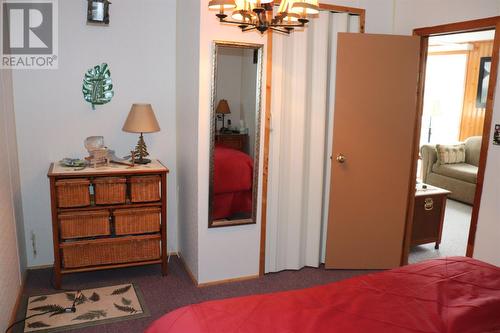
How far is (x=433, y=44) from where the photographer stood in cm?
684

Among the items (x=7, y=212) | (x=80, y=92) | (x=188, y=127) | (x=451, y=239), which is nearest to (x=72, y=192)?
(x=7, y=212)

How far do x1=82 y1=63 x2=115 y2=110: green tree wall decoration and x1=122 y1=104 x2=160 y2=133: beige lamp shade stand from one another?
32 cm

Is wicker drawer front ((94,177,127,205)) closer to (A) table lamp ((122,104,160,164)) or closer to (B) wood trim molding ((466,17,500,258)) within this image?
(A) table lamp ((122,104,160,164))

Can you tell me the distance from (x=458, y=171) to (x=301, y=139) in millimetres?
3514

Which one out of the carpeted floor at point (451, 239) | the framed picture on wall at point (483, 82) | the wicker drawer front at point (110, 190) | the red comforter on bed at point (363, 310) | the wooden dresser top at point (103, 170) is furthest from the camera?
the framed picture on wall at point (483, 82)

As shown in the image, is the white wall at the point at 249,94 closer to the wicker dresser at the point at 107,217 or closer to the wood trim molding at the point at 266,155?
the wood trim molding at the point at 266,155

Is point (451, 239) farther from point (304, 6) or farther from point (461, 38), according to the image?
point (304, 6)

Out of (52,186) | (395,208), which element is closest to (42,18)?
(52,186)

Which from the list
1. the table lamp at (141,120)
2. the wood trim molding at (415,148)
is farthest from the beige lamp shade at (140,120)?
the wood trim molding at (415,148)

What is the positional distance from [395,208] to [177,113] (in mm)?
2098

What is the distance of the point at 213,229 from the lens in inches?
129

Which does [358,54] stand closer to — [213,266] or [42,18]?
[213,266]

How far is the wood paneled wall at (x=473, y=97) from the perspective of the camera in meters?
6.95

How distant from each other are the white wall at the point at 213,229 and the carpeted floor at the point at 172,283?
Answer: 13 cm
